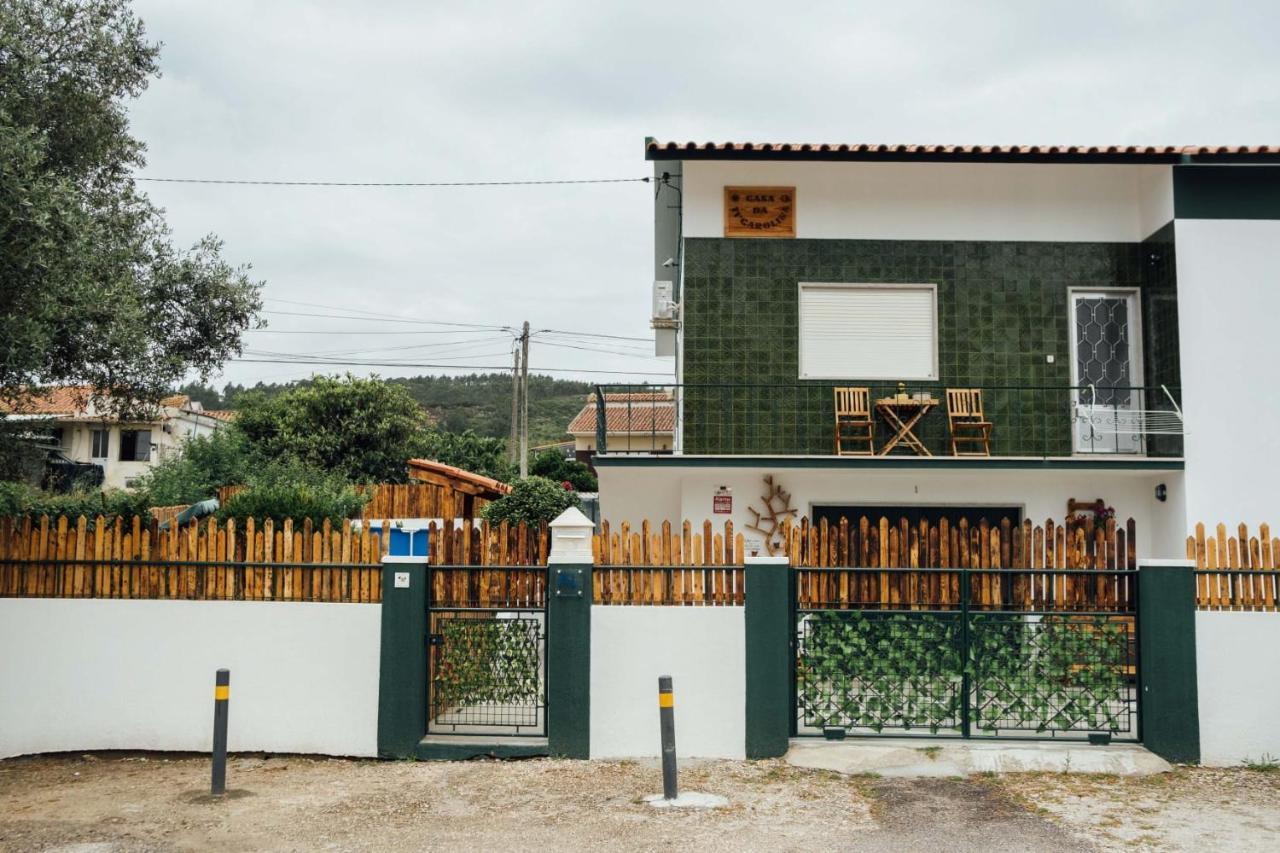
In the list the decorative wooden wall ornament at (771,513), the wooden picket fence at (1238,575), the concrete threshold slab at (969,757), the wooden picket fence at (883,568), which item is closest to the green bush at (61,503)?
the decorative wooden wall ornament at (771,513)

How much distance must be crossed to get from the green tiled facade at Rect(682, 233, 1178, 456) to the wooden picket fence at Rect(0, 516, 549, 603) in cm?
573

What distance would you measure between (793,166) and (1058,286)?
400 cm

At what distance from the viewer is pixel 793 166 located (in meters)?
14.1

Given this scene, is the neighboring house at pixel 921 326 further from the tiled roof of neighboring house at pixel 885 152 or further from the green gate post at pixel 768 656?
the green gate post at pixel 768 656

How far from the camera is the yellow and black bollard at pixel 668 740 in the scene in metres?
7.31

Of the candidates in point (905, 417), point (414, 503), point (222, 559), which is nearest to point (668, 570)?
point (222, 559)

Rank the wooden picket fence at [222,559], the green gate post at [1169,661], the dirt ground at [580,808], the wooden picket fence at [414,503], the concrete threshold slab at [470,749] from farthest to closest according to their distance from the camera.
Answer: the wooden picket fence at [414,503] < the wooden picket fence at [222,559] < the concrete threshold slab at [470,749] < the green gate post at [1169,661] < the dirt ground at [580,808]

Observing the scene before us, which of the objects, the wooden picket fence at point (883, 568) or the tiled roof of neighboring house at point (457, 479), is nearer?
the wooden picket fence at point (883, 568)

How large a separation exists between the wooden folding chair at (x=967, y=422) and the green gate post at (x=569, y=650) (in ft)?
23.2

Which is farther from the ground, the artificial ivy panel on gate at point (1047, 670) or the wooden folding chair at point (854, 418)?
the wooden folding chair at point (854, 418)

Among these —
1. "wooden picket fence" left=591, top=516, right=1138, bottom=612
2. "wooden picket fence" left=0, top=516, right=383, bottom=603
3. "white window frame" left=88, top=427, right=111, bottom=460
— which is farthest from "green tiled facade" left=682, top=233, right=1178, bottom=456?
"white window frame" left=88, top=427, right=111, bottom=460

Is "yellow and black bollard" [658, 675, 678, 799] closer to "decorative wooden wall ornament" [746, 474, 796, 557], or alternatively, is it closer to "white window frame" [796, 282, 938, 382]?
"decorative wooden wall ornament" [746, 474, 796, 557]

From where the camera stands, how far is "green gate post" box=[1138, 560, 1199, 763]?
8383 millimetres

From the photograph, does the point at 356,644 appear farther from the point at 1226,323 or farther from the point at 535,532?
the point at 1226,323
